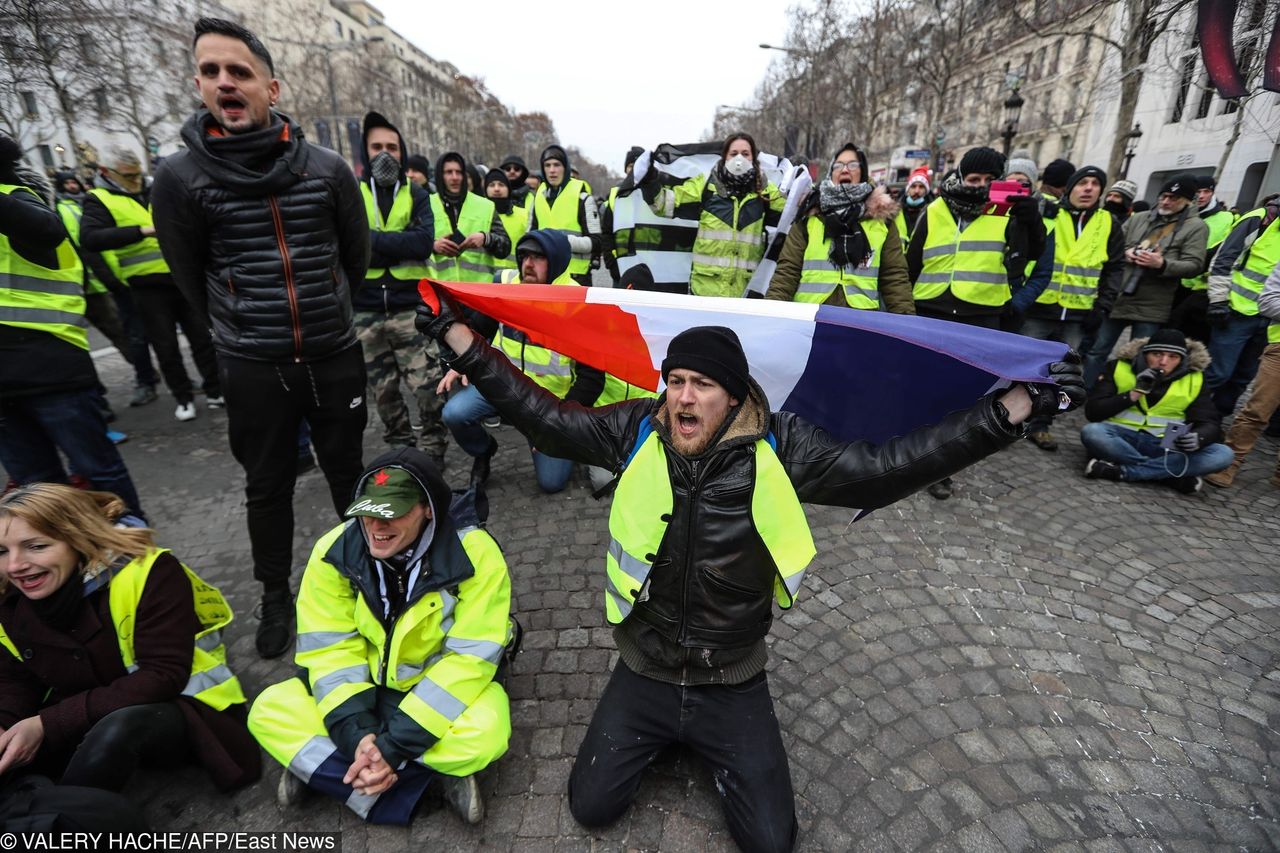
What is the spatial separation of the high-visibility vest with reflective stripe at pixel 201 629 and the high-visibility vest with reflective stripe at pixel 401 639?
1.21 feet

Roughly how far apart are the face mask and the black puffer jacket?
77.6 inches

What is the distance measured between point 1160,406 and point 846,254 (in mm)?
2989

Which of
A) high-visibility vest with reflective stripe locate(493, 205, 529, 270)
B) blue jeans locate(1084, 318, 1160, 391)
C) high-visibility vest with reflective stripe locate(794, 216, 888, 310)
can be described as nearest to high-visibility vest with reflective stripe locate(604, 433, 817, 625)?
high-visibility vest with reflective stripe locate(794, 216, 888, 310)

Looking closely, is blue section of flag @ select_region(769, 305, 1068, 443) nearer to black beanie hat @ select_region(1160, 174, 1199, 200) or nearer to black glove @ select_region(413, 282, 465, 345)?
black glove @ select_region(413, 282, 465, 345)

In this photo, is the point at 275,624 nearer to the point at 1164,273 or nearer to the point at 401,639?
the point at 401,639

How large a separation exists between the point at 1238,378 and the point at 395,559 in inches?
299

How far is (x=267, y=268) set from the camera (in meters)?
2.62

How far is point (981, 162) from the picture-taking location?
454 centimetres

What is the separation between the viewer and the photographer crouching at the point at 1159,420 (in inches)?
188

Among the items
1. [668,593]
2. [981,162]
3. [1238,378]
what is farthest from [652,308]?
[1238,378]

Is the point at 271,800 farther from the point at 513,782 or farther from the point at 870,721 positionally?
the point at 870,721

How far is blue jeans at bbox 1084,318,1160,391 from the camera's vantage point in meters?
5.90

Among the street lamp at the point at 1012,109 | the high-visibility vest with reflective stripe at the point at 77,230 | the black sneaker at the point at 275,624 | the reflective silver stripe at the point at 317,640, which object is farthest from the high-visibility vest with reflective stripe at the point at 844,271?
the street lamp at the point at 1012,109

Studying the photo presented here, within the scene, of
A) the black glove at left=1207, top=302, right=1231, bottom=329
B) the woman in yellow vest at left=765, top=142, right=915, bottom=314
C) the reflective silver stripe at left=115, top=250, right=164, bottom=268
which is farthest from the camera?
the reflective silver stripe at left=115, top=250, right=164, bottom=268
